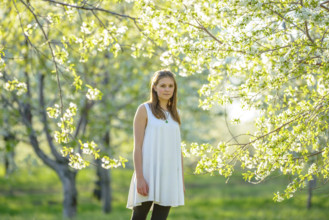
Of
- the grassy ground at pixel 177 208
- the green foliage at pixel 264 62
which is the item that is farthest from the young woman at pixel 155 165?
the grassy ground at pixel 177 208

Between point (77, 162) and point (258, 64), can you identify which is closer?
point (77, 162)

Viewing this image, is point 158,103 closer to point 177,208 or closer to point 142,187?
point 142,187

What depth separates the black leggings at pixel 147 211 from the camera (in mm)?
4141

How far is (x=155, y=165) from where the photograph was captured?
13.6 feet

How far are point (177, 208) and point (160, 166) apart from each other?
36.9ft

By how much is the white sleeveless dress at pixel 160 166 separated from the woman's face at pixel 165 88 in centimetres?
19

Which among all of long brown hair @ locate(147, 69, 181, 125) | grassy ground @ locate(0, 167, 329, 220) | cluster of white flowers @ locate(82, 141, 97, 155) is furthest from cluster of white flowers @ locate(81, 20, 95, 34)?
grassy ground @ locate(0, 167, 329, 220)

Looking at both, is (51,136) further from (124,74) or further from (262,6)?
(262,6)

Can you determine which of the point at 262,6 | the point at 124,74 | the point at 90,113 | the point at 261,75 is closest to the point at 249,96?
the point at 261,75

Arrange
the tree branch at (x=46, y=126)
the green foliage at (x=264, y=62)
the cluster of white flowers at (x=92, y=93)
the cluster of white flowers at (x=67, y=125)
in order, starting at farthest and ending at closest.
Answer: the tree branch at (x=46, y=126) → the cluster of white flowers at (x=92, y=93) → the cluster of white flowers at (x=67, y=125) → the green foliage at (x=264, y=62)

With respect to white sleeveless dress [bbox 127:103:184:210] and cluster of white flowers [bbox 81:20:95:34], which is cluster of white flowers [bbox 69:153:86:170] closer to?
white sleeveless dress [bbox 127:103:184:210]

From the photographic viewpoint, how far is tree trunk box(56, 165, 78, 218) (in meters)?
10.4

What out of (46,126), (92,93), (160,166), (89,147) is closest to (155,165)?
(160,166)

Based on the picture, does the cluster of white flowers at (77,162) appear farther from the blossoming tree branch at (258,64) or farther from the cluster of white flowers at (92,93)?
the cluster of white flowers at (92,93)
